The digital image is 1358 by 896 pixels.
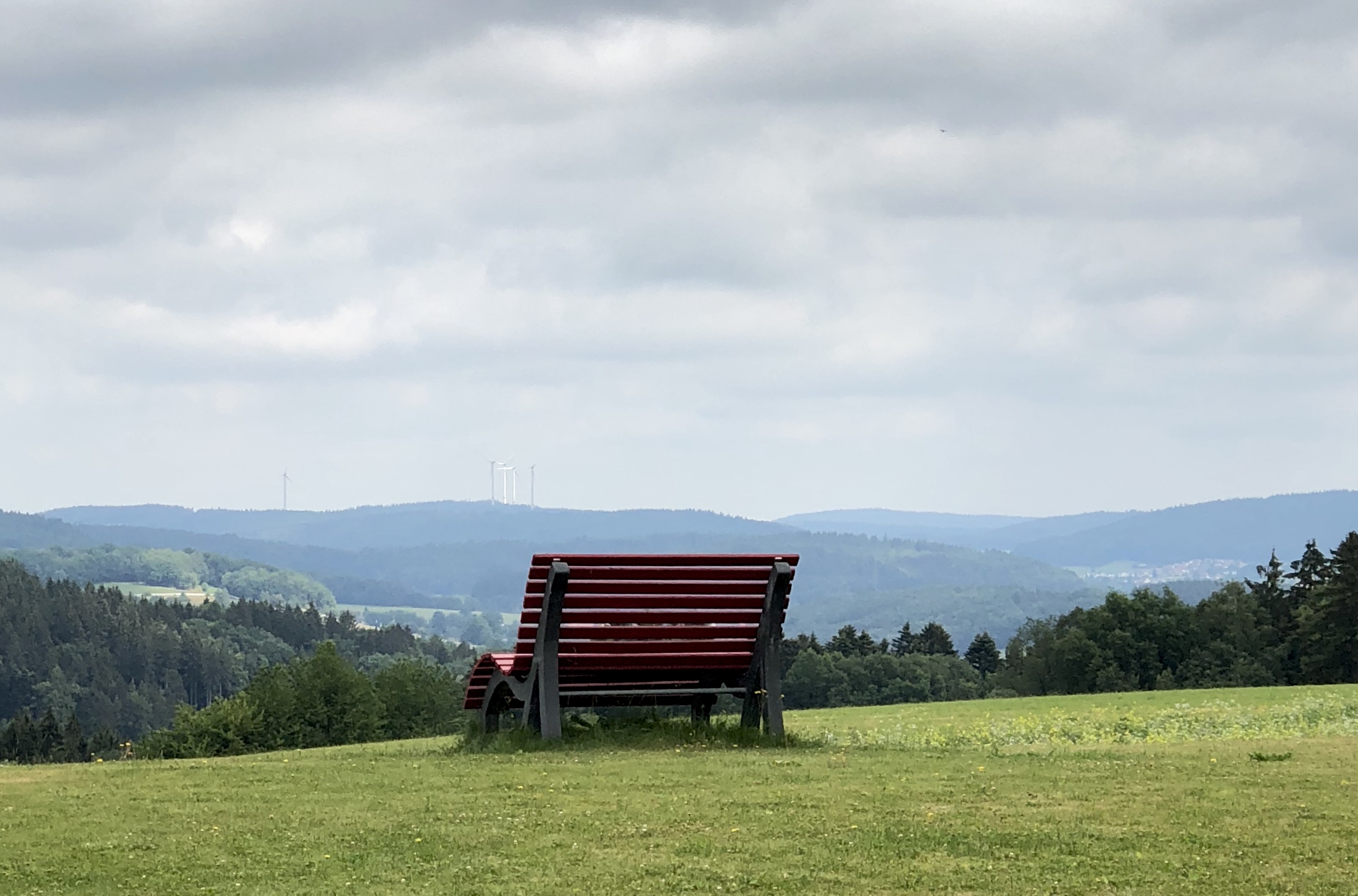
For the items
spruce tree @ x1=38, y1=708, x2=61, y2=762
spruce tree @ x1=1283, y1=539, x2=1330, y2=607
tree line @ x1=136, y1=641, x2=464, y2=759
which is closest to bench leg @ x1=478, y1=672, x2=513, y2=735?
tree line @ x1=136, y1=641, x2=464, y2=759

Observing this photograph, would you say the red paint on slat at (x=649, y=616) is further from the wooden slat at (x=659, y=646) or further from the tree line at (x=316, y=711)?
the tree line at (x=316, y=711)

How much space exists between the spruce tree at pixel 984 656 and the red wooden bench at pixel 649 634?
373 ft

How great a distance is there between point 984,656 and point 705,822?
124 metres

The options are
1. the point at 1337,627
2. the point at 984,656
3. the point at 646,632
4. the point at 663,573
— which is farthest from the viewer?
the point at 984,656

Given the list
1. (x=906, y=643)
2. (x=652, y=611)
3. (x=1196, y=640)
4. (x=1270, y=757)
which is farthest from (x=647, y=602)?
(x=906, y=643)

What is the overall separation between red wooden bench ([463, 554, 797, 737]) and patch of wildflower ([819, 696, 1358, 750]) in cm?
108

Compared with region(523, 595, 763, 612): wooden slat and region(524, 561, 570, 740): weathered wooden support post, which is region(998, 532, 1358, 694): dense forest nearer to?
region(523, 595, 763, 612): wooden slat

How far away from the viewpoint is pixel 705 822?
8.62 m

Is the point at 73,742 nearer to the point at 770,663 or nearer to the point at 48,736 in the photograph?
the point at 48,736

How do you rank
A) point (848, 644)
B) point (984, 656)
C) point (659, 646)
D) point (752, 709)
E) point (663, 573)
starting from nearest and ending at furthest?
point (663, 573) → point (659, 646) → point (752, 709) → point (848, 644) → point (984, 656)

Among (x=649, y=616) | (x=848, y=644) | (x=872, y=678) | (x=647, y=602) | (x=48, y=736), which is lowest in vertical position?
(x=48, y=736)

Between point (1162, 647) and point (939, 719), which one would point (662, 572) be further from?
point (1162, 647)

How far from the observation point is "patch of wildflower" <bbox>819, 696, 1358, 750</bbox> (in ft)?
47.2

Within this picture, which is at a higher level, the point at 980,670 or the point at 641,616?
the point at 641,616
